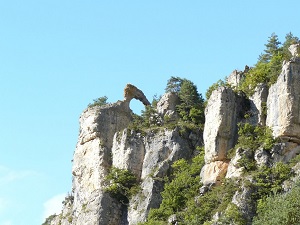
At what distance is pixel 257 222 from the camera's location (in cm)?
6125

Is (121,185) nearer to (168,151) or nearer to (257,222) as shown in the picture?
(168,151)

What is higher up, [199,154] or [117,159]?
[117,159]

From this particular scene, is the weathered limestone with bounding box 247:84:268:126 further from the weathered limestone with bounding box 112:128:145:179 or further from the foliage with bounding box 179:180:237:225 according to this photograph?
the weathered limestone with bounding box 112:128:145:179

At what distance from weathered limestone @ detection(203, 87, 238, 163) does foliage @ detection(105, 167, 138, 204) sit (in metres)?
6.70

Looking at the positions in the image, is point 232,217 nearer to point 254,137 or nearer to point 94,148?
point 254,137

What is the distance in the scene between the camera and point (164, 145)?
75.0m

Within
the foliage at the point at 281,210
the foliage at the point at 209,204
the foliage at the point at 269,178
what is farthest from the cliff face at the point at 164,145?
the foliage at the point at 281,210

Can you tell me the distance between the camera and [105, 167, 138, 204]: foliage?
242 feet

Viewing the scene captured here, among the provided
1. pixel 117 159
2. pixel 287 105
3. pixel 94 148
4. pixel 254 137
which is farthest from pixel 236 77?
pixel 287 105

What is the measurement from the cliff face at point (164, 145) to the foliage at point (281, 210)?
1356mm

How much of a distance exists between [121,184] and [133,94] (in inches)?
471

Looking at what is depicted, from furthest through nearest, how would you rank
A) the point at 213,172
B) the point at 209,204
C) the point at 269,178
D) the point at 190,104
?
the point at 190,104
the point at 213,172
the point at 209,204
the point at 269,178

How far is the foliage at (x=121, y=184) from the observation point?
73750mm

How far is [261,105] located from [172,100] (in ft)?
34.8
